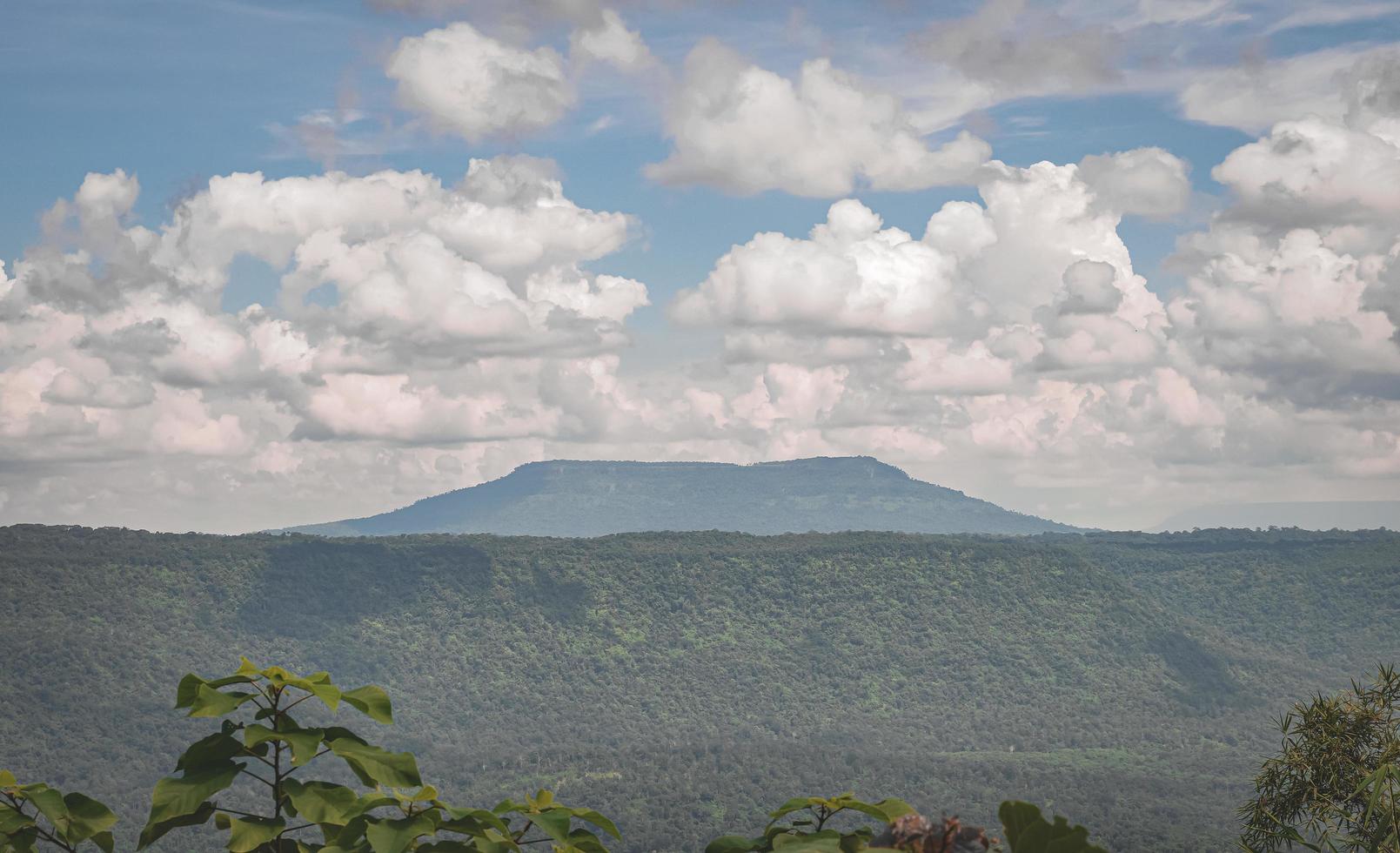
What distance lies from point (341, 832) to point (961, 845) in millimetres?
2452

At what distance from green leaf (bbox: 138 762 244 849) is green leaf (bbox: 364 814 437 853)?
2.07 ft


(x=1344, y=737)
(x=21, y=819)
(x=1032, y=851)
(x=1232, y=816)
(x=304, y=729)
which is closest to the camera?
(x=1032, y=851)

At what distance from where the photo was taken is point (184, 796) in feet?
18.0

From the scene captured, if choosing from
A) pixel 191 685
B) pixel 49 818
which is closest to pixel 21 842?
pixel 49 818

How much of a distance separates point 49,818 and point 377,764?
1467 millimetres

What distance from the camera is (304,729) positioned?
17.8 ft

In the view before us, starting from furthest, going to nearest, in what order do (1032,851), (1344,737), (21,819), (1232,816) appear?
(1232,816) < (1344,737) < (21,819) < (1032,851)

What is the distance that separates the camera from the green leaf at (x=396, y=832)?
5.23m

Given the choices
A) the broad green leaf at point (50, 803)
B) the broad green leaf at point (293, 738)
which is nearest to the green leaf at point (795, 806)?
the broad green leaf at point (293, 738)

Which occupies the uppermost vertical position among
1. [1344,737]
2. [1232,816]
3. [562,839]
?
[562,839]

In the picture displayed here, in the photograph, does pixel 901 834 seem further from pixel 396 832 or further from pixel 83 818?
pixel 83 818

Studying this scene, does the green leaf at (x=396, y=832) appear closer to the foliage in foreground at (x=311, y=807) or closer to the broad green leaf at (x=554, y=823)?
the foliage in foreground at (x=311, y=807)

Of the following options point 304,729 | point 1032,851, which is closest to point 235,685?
point 304,729

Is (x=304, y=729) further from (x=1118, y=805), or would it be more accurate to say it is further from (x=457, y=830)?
(x=1118, y=805)
